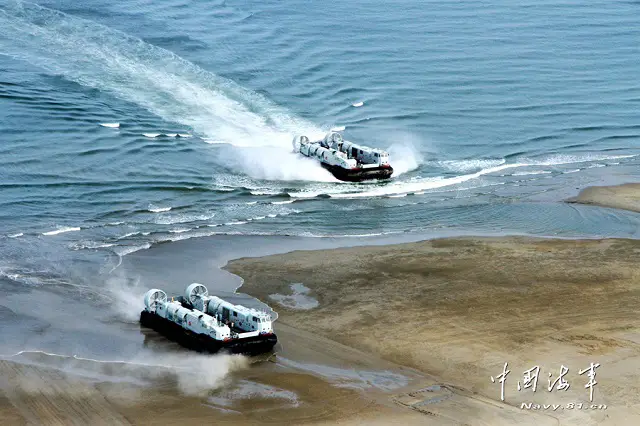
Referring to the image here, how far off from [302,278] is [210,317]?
930cm

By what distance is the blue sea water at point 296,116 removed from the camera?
65312mm

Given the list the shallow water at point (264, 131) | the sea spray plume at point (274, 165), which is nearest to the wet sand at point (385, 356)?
the shallow water at point (264, 131)

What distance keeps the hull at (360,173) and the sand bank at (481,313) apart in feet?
45.3

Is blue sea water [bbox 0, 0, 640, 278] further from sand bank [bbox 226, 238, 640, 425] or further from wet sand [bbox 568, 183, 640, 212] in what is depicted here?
sand bank [bbox 226, 238, 640, 425]

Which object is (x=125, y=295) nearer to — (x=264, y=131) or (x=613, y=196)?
(x=264, y=131)

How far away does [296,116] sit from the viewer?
86.2 metres

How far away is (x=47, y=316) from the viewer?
4891cm

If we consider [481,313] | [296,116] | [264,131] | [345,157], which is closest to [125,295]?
[481,313]

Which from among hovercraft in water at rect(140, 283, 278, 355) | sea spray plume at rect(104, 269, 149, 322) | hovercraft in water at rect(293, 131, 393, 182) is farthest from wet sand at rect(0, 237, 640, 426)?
hovercraft in water at rect(293, 131, 393, 182)

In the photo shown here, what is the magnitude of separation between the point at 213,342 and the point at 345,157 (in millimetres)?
31991

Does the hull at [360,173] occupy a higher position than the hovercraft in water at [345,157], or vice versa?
the hovercraft in water at [345,157]

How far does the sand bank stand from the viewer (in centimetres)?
4234

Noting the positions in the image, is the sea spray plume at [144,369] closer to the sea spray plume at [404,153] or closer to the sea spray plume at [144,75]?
the sea spray plume at [404,153]

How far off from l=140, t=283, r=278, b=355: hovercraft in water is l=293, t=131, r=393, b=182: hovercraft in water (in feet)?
88.8
